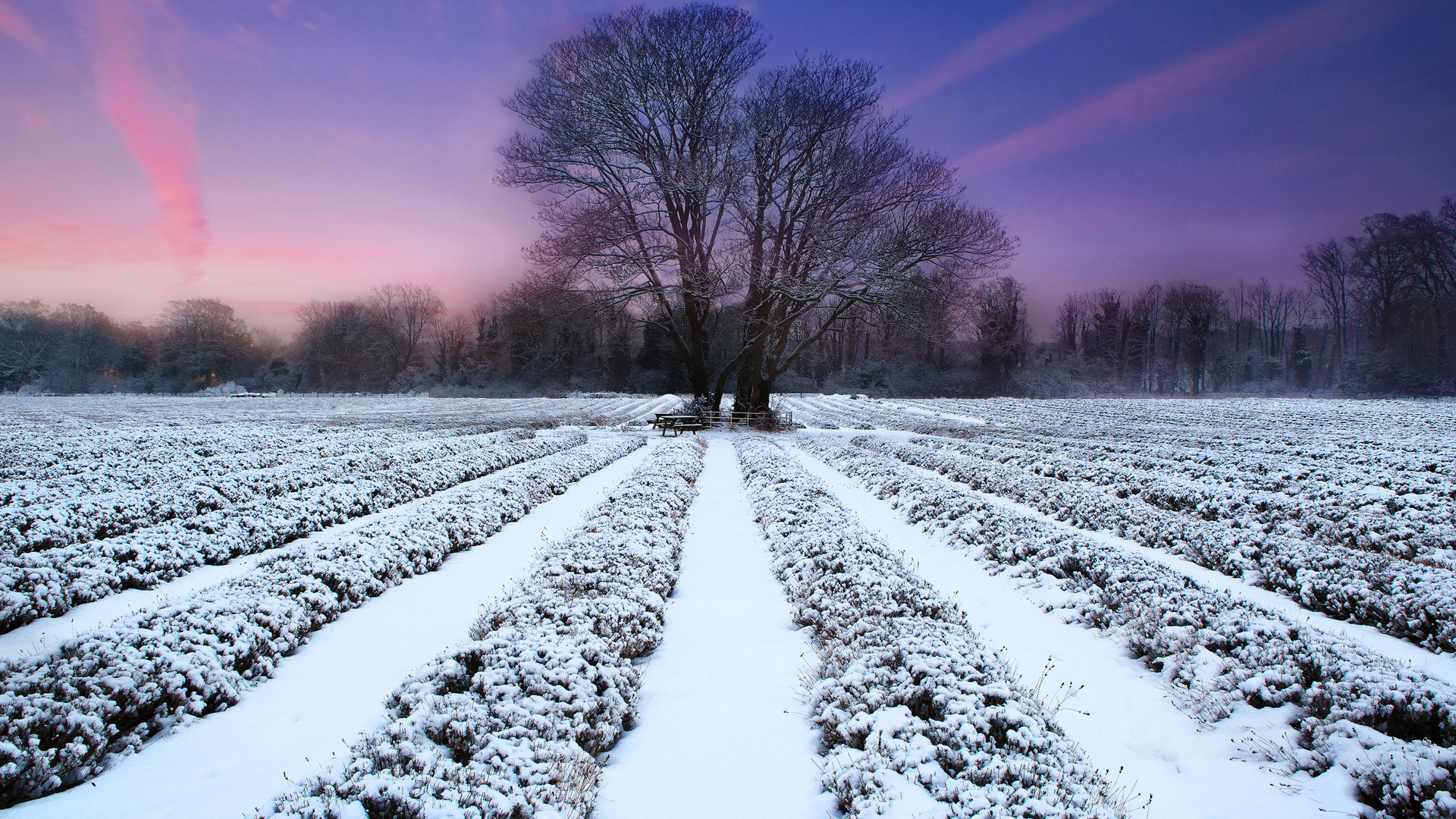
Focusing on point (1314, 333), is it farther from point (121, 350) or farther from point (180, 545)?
point (121, 350)

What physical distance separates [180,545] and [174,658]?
3.95 meters

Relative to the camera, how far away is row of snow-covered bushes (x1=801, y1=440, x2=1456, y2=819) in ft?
10.2

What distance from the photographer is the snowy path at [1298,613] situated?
464cm

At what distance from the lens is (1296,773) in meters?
3.37

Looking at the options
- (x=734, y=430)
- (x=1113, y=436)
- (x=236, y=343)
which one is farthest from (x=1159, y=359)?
(x=236, y=343)

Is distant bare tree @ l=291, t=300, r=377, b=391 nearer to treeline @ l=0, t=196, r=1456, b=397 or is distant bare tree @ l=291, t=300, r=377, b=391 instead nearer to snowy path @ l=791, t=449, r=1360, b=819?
treeline @ l=0, t=196, r=1456, b=397

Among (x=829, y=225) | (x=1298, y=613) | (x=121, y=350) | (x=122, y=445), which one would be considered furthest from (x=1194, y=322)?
(x=121, y=350)

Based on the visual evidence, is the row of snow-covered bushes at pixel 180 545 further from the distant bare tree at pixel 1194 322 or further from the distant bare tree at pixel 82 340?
the distant bare tree at pixel 82 340

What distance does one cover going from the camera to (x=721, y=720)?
408 cm

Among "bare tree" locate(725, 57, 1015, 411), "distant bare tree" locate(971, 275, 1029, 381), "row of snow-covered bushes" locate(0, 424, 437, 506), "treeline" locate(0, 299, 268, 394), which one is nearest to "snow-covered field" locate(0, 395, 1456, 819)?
"row of snow-covered bushes" locate(0, 424, 437, 506)

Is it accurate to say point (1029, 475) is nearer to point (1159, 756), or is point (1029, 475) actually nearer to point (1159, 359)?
point (1159, 756)

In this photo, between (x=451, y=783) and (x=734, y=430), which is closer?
(x=451, y=783)

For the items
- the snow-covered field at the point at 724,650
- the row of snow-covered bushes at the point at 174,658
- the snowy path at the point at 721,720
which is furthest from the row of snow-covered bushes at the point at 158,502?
the snowy path at the point at 721,720

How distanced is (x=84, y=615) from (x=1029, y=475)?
1480 centimetres
